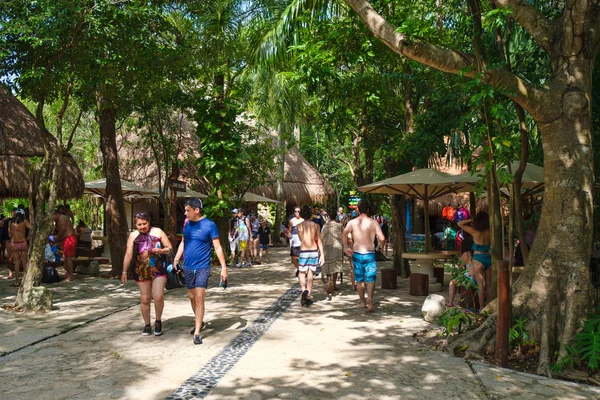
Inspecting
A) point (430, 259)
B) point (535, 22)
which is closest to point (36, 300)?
point (430, 259)

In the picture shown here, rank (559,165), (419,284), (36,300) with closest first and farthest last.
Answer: (559,165)
(36,300)
(419,284)

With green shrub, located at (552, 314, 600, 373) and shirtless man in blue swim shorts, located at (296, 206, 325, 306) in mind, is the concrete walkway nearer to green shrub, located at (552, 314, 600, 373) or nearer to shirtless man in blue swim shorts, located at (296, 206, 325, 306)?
green shrub, located at (552, 314, 600, 373)

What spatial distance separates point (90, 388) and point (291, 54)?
33.9 feet

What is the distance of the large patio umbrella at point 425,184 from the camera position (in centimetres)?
1118

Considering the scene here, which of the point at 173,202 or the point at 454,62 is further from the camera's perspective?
the point at 173,202

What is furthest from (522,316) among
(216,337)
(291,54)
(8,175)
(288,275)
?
(8,175)

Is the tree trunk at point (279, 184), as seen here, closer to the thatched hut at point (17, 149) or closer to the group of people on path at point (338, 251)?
the thatched hut at point (17, 149)

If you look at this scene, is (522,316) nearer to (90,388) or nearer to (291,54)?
(90,388)

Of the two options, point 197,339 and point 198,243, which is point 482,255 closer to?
point 198,243

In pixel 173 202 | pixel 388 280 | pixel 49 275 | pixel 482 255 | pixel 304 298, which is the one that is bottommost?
pixel 304 298

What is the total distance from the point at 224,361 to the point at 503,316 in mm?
2709

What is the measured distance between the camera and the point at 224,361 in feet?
18.6

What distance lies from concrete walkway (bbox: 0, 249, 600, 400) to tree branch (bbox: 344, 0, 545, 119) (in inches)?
105

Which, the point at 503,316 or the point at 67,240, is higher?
the point at 67,240
